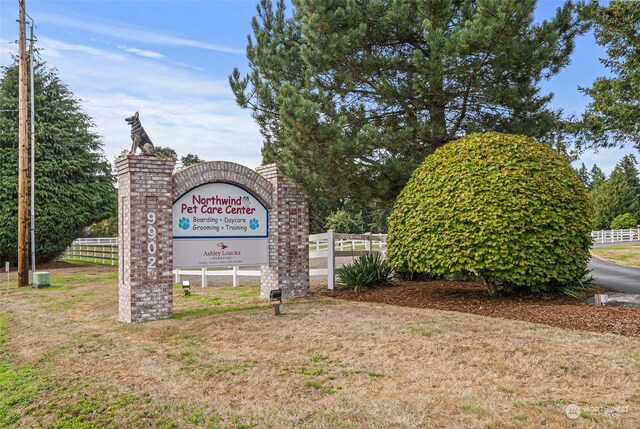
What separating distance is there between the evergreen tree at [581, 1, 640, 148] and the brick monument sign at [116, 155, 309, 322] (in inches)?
421

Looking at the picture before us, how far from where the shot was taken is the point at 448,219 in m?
10.2

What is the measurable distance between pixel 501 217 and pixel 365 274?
4.37 meters

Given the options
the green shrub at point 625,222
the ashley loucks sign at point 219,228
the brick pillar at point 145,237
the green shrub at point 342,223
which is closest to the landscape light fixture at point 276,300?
the ashley loucks sign at point 219,228

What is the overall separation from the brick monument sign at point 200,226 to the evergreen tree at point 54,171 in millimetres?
16909

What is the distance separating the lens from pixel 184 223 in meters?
10.6

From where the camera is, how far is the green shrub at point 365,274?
13.1m

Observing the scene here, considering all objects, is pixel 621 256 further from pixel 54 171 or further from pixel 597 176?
pixel 597 176

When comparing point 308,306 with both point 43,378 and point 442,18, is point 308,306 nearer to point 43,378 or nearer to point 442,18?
point 43,378

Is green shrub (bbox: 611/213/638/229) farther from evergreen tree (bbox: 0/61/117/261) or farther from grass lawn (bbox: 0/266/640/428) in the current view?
grass lawn (bbox: 0/266/640/428)

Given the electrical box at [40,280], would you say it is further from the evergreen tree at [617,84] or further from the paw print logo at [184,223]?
the evergreen tree at [617,84]

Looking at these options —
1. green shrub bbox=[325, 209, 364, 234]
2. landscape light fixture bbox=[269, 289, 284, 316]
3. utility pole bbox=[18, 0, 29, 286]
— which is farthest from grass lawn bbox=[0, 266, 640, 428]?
green shrub bbox=[325, 209, 364, 234]

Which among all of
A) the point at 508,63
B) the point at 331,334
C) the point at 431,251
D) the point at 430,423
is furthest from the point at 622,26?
the point at 430,423

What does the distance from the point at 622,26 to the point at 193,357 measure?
1609cm

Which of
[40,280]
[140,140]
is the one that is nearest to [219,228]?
[140,140]
